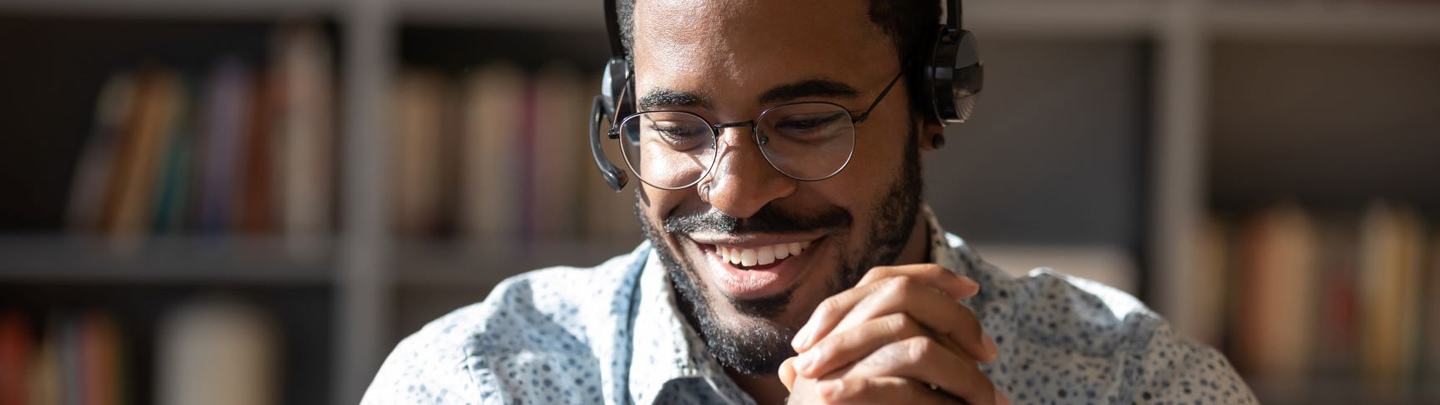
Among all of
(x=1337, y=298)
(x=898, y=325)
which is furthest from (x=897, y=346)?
(x=1337, y=298)

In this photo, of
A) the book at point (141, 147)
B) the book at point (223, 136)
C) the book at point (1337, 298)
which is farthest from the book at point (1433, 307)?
the book at point (141, 147)

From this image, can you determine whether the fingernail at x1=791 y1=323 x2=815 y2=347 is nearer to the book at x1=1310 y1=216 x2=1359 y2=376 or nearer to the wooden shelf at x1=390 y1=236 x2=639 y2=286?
the wooden shelf at x1=390 y1=236 x2=639 y2=286

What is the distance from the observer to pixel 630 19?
3.71ft

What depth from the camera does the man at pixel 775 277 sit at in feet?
3.35

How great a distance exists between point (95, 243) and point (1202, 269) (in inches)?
68.6

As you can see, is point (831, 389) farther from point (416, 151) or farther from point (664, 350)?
point (416, 151)

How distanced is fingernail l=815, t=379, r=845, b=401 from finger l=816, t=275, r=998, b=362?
38 millimetres

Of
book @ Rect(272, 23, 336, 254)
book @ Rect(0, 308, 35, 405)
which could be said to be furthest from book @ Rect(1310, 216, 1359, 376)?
book @ Rect(0, 308, 35, 405)

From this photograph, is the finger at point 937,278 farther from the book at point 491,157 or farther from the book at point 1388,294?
the book at point 1388,294

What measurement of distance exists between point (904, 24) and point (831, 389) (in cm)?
35

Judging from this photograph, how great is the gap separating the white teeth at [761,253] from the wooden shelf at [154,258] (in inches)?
47.0

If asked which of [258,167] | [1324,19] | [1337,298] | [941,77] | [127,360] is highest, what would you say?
[1324,19]

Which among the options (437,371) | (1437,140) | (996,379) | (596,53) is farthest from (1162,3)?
(437,371)

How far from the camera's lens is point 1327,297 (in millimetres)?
2100
